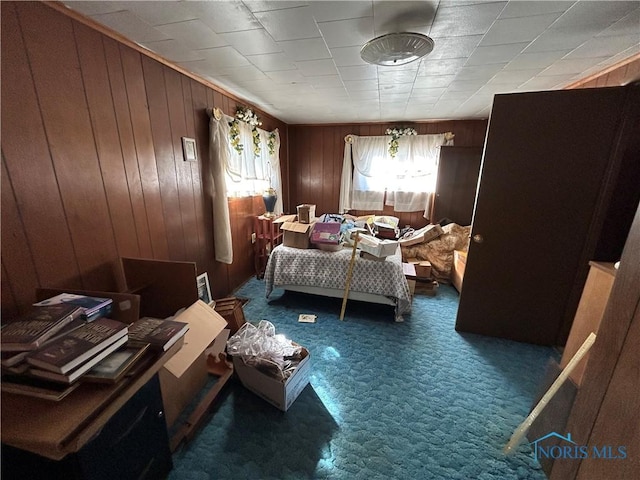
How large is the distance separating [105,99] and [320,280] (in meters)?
2.13

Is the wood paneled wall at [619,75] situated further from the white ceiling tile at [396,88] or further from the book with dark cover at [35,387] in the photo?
the book with dark cover at [35,387]

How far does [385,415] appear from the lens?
1542mm

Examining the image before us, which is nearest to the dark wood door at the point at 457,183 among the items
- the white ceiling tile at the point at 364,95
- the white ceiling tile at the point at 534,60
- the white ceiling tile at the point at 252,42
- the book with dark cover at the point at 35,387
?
the white ceiling tile at the point at 364,95

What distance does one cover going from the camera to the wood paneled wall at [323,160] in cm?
438

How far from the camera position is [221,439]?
4.57ft

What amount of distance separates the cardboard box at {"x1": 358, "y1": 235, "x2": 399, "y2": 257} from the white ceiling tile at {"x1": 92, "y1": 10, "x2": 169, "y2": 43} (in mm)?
2152

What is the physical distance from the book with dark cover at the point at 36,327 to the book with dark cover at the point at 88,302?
4 cm

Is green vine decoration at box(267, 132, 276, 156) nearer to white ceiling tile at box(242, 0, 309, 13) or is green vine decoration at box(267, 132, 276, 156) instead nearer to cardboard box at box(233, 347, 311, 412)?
white ceiling tile at box(242, 0, 309, 13)

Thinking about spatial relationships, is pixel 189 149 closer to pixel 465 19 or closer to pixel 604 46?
pixel 465 19

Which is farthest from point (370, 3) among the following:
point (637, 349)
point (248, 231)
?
point (248, 231)

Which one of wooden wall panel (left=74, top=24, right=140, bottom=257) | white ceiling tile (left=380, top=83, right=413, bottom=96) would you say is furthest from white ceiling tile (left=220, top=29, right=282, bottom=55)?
white ceiling tile (left=380, top=83, right=413, bottom=96)

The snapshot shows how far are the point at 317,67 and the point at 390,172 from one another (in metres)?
2.66

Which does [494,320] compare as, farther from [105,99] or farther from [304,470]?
[105,99]

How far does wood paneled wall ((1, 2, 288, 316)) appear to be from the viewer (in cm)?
118
